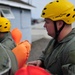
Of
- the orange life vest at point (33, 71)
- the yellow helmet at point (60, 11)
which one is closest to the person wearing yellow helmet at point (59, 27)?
the yellow helmet at point (60, 11)

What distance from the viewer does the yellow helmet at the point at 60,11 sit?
2.54 m

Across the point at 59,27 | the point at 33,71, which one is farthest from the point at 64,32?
the point at 33,71

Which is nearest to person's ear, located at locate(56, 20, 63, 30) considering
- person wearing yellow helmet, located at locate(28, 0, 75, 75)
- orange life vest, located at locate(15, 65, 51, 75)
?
person wearing yellow helmet, located at locate(28, 0, 75, 75)

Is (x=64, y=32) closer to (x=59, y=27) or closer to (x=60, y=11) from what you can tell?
(x=59, y=27)

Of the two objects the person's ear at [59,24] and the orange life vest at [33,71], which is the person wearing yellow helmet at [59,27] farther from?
the orange life vest at [33,71]

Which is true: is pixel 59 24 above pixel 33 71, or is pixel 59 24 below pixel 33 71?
above

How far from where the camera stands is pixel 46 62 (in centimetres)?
273

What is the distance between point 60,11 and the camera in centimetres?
254

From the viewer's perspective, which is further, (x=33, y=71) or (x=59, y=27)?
Result: (x=59, y=27)

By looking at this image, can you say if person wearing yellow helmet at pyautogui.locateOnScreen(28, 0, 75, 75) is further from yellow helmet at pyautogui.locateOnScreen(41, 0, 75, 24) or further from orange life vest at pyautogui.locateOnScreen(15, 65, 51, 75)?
orange life vest at pyautogui.locateOnScreen(15, 65, 51, 75)

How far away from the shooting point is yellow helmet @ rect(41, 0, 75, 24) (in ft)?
8.32

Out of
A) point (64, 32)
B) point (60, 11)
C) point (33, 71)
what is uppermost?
point (60, 11)

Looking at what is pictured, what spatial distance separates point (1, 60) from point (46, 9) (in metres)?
0.80

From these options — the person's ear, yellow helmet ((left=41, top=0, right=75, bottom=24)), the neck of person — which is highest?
yellow helmet ((left=41, top=0, right=75, bottom=24))
